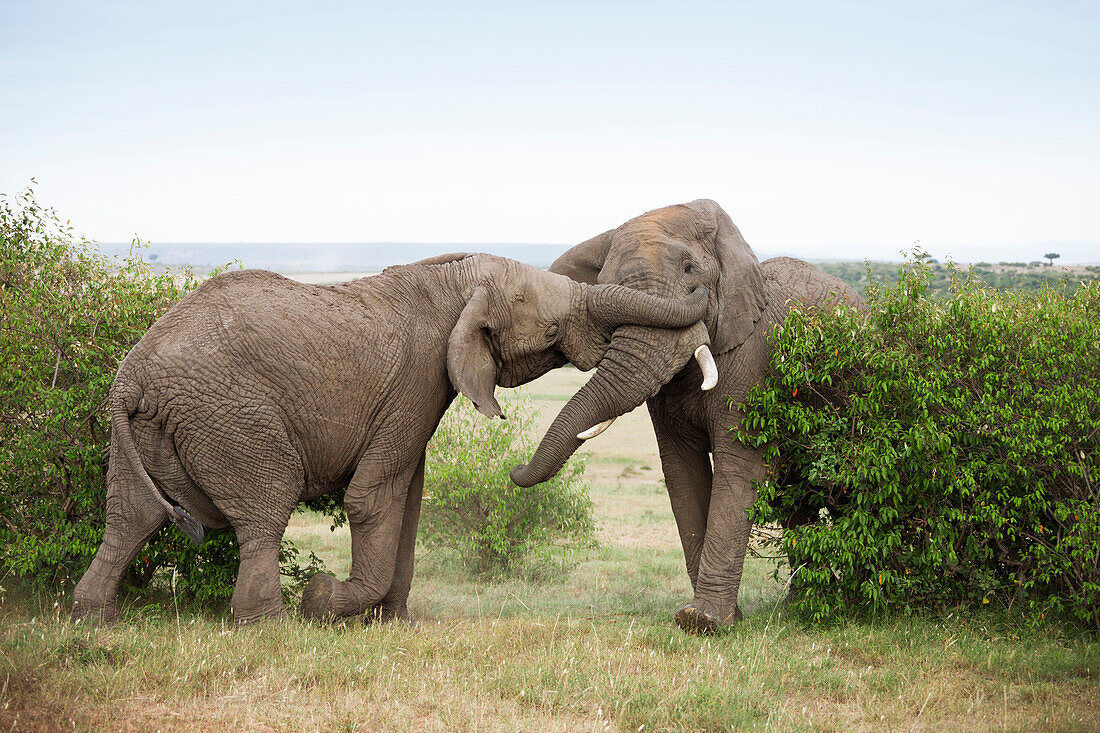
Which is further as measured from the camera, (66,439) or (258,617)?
(66,439)

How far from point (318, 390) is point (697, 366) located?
3460 millimetres

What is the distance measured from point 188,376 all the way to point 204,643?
2.04 metres

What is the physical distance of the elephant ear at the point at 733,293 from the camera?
8.85 meters

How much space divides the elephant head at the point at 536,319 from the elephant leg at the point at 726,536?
4.66ft

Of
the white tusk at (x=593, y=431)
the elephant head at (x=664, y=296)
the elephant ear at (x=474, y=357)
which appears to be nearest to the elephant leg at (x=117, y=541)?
the elephant ear at (x=474, y=357)

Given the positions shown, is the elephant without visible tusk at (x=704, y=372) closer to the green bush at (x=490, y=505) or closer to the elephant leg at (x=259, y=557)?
the elephant leg at (x=259, y=557)

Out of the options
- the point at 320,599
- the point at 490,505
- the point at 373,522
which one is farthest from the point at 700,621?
the point at 490,505

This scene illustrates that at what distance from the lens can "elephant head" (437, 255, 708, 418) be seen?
8312 millimetres

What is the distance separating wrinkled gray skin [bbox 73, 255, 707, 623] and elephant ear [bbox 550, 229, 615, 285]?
111cm

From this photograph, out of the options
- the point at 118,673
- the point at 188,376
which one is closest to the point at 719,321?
the point at 188,376

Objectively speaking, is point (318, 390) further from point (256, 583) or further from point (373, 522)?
point (256, 583)

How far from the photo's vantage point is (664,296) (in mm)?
8562

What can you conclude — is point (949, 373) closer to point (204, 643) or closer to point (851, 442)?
point (851, 442)

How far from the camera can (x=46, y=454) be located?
343 inches
